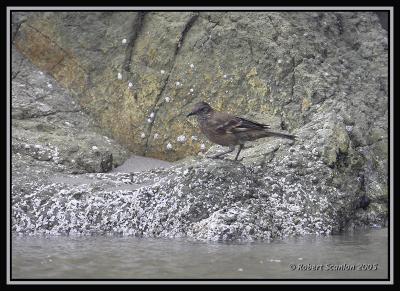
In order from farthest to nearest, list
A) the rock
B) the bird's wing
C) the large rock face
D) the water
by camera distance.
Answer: the rock
the bird's wing
the large rock face
the water

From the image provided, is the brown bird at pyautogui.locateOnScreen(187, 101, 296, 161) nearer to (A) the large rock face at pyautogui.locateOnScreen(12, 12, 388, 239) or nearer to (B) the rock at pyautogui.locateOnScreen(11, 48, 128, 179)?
(A) the large rock face at pyautogui.locateOnScreen(12, 12, 388, 239)

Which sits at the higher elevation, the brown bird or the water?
the brown bird

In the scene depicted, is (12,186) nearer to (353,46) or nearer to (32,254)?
(32,254)

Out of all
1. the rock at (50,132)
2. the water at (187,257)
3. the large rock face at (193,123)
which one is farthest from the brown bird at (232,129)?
the rock at (50,132)

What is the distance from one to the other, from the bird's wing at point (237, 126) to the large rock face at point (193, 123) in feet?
1.86

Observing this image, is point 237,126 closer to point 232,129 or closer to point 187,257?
point 232,129

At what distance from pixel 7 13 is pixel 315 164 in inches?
245

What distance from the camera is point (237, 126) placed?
928 centimetres

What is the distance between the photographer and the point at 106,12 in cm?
1291

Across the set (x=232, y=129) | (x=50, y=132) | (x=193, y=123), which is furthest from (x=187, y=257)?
(x=193, y=123)

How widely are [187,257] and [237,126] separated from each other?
9.56 feet

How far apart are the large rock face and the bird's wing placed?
1.86 ft

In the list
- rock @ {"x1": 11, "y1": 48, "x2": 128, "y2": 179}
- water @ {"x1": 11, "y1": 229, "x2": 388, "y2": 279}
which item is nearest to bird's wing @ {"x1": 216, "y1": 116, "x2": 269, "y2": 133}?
water @ {"x1": 11, "y1": 229, "x2": 388, "y2": 279}

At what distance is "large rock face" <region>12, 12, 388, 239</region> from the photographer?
A: 9.00 m
